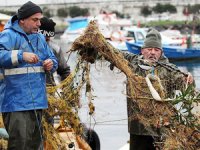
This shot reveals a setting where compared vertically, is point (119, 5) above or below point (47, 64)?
below

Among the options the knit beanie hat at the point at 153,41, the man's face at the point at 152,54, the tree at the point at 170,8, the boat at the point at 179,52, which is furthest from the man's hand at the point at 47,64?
the tree at the point at 170,8

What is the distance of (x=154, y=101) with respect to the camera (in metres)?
7.52

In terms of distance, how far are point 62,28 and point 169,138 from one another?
4464 inches

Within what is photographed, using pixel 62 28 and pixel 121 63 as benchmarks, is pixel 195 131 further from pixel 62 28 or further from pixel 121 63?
pixel 62 28

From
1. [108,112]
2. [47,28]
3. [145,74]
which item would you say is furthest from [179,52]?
[145,74]

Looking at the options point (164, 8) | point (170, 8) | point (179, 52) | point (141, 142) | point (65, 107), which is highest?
point (65, 107)

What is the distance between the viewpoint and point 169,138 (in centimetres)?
741

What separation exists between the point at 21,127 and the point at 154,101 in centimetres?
134

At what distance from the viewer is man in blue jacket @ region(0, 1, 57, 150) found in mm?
7277

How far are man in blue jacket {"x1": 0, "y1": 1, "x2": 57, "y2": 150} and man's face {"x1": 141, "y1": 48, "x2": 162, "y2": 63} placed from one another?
4.40 feet

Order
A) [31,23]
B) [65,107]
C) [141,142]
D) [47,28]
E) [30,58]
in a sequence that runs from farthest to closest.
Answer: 1. [47,28]
2. [141,142]
3. [65,107]
4. [31,23]
5. [30,58]

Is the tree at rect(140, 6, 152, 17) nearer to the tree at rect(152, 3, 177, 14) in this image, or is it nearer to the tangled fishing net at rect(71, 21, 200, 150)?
the tree at rect(152, 3, 177, 14)

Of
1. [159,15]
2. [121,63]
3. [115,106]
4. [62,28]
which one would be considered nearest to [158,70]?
[121,63]

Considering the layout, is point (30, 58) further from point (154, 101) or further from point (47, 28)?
point (47, 28)
